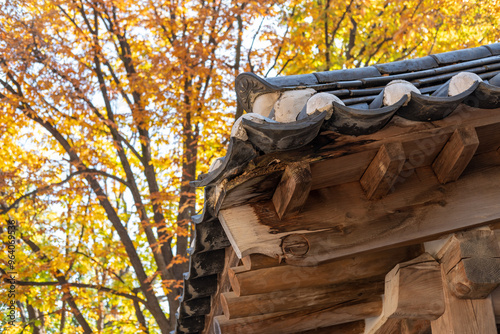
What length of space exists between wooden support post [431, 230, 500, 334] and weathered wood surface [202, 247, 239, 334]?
1.27m

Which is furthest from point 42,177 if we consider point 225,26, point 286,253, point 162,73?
point 286,253

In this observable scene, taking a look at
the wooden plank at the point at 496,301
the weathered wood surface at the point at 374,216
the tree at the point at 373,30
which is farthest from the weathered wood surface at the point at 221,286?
the tree at the point at 373,30

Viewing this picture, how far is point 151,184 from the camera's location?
859 centimetres

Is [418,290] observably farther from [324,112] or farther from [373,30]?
[373,30]

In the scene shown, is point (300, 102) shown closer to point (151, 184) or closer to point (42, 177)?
point (151, 184)

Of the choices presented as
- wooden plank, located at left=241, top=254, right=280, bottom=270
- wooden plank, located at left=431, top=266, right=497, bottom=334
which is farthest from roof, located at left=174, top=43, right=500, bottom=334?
wooden plank, located at left=431, top=266, right=497, bottom=334

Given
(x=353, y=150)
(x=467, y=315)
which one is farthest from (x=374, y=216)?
(x=467, y=315)

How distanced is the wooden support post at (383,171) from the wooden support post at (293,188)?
→ 0.39 meters

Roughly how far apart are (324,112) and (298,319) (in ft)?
6.04

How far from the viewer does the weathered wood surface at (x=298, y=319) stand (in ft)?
10.5

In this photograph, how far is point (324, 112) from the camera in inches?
77.6

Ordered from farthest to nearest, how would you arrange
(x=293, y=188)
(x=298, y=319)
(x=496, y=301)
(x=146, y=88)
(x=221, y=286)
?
(x=146, y=88) < (x=221, y=286) < (x=298, y=319) < (x=496, y=301) < (x=293, y=188)

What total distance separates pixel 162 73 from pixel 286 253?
6.76 meters

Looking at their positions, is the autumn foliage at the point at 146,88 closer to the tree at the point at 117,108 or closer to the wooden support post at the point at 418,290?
Result: the tree at the point at 117,108
